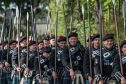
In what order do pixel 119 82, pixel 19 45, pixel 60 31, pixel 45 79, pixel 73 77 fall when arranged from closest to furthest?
pixel 119 82, pixel 73 77, pixel 45 79, pixel 19 45, pixel 60 31

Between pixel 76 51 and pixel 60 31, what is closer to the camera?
pixel 76 51

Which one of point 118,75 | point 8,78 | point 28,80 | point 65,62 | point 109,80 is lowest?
point 8,78

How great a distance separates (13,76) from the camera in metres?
14.0

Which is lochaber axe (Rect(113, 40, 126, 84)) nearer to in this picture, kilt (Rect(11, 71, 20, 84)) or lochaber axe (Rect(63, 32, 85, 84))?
lochaber axe (Rect(63, 32, 85, 84))

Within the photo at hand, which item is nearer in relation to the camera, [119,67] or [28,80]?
[119,67]

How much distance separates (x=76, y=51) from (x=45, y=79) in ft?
4.16

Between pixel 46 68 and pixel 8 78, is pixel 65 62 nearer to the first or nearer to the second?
pixel 46 68

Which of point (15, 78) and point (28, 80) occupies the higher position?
point (28, 80)

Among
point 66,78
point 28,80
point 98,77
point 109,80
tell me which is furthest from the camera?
point 28,80

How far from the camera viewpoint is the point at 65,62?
1132 cm

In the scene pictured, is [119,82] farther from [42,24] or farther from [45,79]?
[42,24]

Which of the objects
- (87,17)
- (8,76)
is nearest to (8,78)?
(8,76)

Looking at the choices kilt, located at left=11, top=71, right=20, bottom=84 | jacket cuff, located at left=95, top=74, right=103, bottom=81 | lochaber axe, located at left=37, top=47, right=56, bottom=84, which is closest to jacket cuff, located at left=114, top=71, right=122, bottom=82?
jacket cuff, located at left=95, top=74, right=103, bottom=81

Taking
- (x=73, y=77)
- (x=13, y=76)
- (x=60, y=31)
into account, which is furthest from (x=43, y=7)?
(x=73, y=77)
